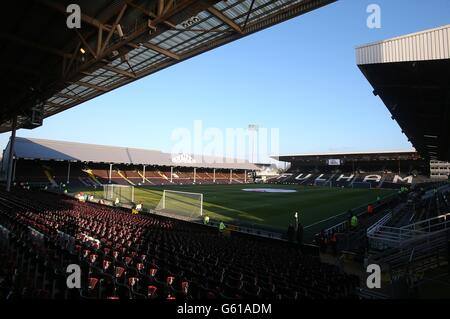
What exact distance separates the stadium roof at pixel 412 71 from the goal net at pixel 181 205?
48.1ft

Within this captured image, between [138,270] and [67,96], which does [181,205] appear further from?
[138,270]

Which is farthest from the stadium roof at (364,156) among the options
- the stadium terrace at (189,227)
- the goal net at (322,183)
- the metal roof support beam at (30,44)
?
the metal roof support beam at (30,44)

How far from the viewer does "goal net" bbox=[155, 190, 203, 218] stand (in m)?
22.3

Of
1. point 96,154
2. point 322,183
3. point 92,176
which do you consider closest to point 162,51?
point 92,176

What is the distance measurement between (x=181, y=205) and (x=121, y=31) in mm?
17661

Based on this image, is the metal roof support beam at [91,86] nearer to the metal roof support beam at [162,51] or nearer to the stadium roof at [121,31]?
the stadium roof at [121,31]

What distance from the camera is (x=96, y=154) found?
5091 cm

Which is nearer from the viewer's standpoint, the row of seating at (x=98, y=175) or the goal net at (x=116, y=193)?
the goal net at (x=116, y=193)

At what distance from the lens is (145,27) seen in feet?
29.7

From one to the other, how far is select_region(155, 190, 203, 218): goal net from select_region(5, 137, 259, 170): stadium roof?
83.9 ft

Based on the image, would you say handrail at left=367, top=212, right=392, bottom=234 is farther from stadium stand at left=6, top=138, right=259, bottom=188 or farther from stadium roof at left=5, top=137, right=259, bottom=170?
stadium roof at left=5, top=137, right=259, bottom=170

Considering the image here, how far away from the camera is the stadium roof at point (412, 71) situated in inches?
263

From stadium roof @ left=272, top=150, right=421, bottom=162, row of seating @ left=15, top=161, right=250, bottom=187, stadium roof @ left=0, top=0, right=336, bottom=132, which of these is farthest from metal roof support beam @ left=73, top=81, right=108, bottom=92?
stadium roof @ left=272, top=150, right=421, bottom=162
